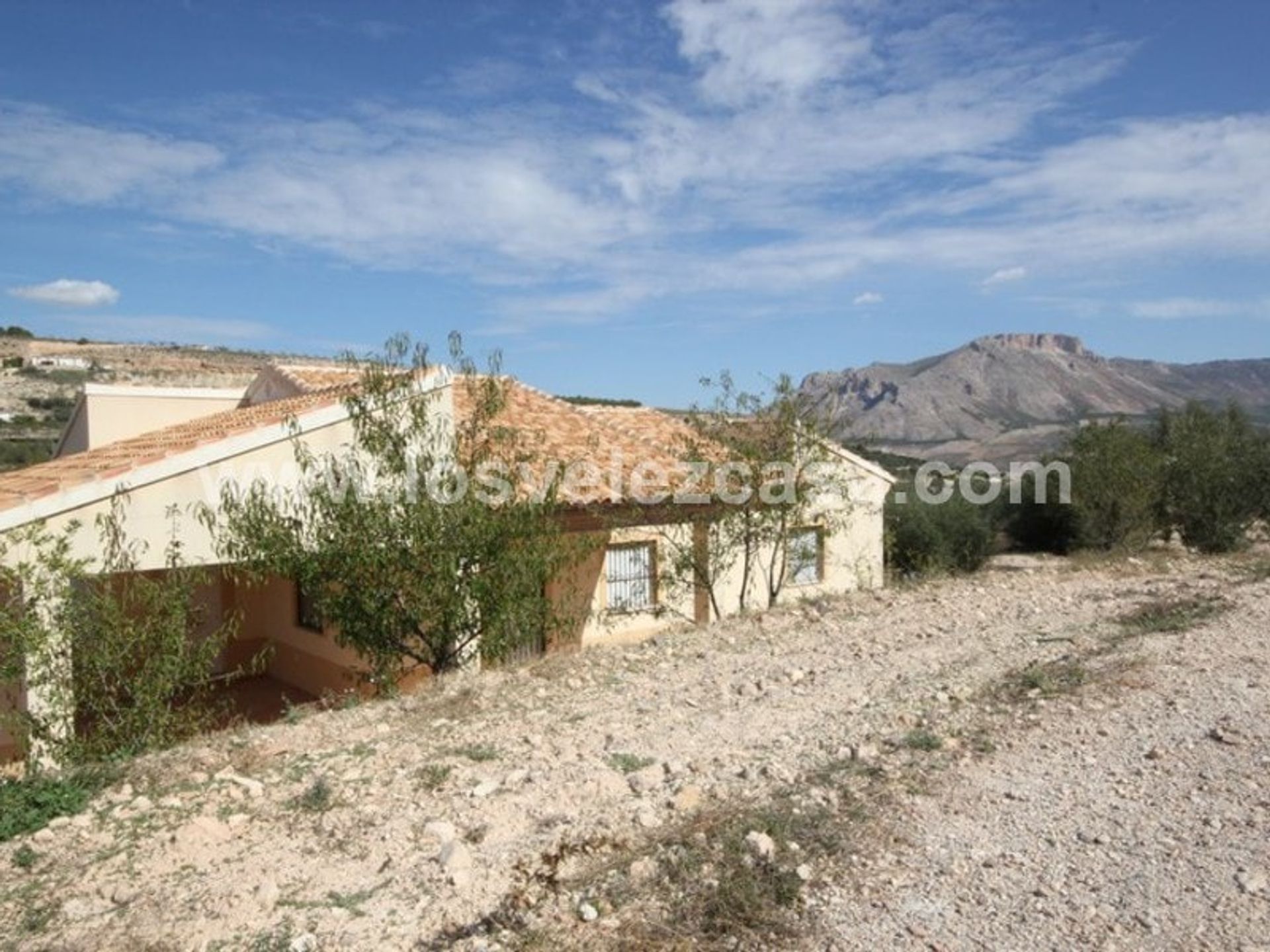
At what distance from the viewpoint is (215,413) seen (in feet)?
52.4

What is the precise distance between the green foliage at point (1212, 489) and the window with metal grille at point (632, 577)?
13.0 m

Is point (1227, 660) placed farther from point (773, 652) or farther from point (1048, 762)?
point (773, 652)

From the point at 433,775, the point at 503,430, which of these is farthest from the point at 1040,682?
the point at 503,430

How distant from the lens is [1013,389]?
85.2 metres

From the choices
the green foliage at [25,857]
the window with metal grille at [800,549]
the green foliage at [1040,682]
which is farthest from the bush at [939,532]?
the green foliage at [25,857]

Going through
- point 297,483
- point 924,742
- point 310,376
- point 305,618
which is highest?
point 310,376

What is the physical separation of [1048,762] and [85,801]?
5.30 meters

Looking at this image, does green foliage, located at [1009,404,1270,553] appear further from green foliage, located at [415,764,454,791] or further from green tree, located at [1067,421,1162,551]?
green foliage, located at [415,764,454,791]

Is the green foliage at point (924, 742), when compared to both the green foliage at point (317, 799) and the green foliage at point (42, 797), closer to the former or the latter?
the green foliage at point (317, 799)

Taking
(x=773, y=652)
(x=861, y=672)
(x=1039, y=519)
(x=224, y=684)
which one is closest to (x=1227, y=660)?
(x=861, y=672)

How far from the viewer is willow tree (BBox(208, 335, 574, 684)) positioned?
25.8ft

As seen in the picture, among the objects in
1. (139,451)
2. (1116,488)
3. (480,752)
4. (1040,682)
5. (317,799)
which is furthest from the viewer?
(1116,488)

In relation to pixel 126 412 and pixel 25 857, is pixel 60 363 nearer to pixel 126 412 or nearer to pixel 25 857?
pixel 126 412

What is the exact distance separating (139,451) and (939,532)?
1827cm
